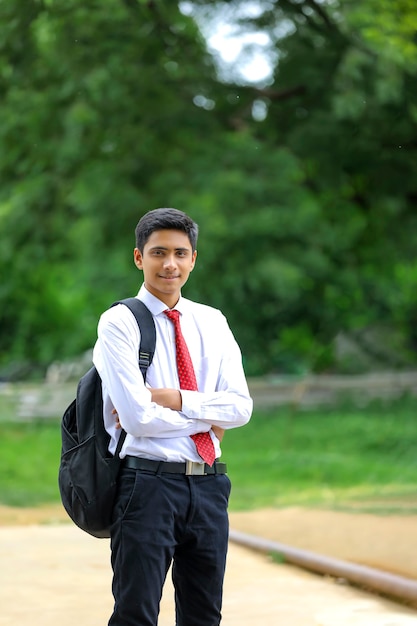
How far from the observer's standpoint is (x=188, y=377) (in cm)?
352

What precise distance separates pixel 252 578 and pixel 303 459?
986 centimetres

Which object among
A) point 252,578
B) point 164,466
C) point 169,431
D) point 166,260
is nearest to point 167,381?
point 169,431

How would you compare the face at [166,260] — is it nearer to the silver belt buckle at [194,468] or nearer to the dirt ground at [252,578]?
the silver belt buckle at [194,468]

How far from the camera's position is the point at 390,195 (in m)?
17.8

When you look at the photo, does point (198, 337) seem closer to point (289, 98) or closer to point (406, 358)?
point (289, 98)

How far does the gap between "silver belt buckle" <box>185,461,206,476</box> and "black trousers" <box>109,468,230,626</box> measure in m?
0.02

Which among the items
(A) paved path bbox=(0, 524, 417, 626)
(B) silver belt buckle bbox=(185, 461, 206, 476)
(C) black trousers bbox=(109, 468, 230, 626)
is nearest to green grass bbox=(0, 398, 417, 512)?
(A) paved path bbox=(0, 524, 417, 626)

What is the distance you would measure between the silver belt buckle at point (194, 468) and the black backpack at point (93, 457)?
0.21 metres

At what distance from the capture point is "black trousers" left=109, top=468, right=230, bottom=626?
11.0 ft

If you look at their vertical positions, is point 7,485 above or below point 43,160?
below

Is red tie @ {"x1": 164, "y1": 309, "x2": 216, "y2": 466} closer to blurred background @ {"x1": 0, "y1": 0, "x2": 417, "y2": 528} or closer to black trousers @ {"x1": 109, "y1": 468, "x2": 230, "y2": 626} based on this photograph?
black trousers @ {"x1": 109, "y1": 468, "x2": 230, "y2": 626}

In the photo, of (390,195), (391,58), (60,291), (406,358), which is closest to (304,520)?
(391,58)

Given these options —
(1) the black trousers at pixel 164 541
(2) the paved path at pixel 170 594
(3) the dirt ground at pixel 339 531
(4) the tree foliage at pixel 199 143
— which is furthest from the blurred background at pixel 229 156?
(1) the black trousers at pixel 164 541

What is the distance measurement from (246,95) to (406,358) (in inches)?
416
